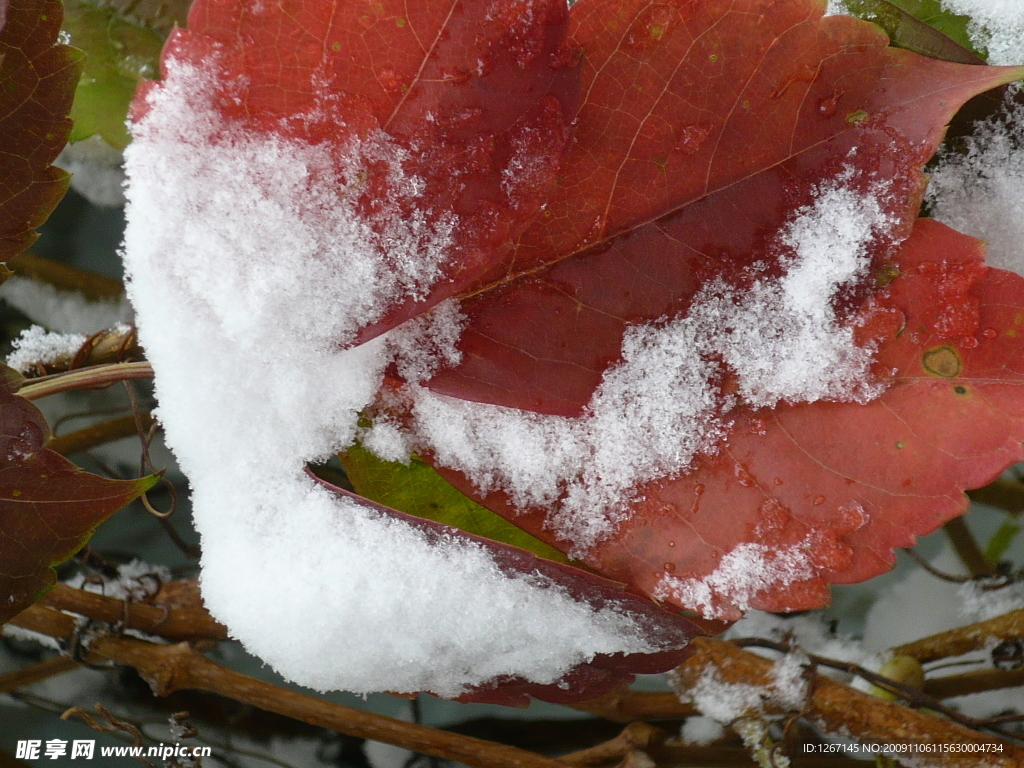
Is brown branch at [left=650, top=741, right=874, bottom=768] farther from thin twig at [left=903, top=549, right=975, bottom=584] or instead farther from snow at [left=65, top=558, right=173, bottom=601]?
snow at [left=65, top=558, right=173, bottom=601]

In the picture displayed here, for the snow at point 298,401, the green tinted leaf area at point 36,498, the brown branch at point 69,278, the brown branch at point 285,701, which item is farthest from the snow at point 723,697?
the brown branch at point 69,278

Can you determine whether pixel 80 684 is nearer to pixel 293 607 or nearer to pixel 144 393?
pixel 144 393

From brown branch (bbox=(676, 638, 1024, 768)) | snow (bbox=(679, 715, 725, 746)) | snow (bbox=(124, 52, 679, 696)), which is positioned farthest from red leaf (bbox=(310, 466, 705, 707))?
snow (bbox=(679, 715, 725, 746))

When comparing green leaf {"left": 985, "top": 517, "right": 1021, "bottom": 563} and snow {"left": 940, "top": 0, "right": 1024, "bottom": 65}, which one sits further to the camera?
green leaf {"left": 985, "top": 517, "right": 1021, "bottom": 563}

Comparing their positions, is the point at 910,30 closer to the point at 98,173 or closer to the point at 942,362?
the point at 942,362

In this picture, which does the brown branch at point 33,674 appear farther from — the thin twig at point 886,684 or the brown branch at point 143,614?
the thin twig at point 886,684

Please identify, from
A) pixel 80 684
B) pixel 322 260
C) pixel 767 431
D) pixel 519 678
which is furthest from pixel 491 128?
pixel 80 684
